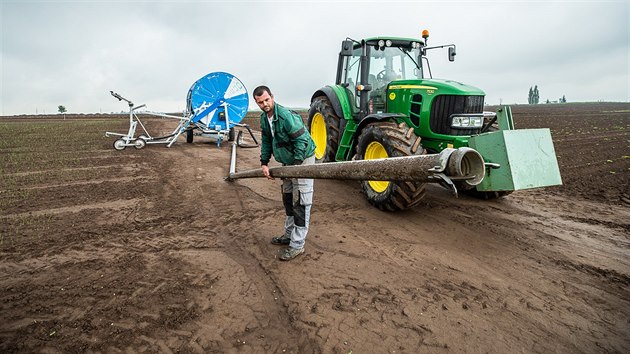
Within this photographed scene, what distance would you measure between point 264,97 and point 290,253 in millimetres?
1729

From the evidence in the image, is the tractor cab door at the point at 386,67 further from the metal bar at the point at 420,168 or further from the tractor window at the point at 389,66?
the metal bar at the point at 420,168

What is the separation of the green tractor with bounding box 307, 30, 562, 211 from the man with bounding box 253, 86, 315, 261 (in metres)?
1.35

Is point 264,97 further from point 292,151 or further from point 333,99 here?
point 333,99

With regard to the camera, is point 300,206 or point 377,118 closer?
point 300,206

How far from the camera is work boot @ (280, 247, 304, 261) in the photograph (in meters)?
3.77

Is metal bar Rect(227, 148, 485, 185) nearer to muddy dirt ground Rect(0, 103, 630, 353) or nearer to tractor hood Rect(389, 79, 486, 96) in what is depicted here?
muddy dirt ground Rect(0, 103, 630, 353)

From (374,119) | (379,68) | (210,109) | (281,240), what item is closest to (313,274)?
(281,240)

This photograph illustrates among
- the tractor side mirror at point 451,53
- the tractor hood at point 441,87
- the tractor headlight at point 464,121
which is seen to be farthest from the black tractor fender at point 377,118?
the tractor side mirror at point 451,53

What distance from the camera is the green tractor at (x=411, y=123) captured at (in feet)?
12.8

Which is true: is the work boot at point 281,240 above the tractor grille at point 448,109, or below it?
below

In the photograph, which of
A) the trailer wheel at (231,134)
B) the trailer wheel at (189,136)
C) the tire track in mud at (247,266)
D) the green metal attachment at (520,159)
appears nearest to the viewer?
the tire track in mud at (247,266)

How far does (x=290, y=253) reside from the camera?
381 cm

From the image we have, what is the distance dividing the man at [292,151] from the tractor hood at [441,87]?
99.6 inches

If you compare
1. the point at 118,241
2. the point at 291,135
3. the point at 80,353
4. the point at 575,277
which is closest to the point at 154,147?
the point at 118,241
